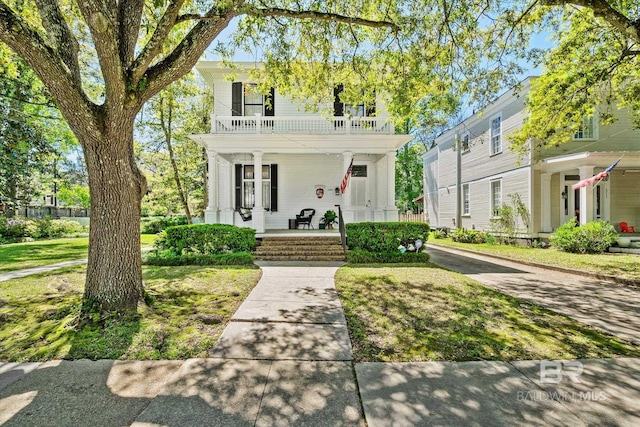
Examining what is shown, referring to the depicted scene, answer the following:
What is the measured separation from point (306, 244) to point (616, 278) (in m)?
8.02

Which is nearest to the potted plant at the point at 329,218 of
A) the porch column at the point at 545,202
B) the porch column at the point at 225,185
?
the porch column at the point at 225,185

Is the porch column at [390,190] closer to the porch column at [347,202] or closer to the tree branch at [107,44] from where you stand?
the porch column at [347,202]

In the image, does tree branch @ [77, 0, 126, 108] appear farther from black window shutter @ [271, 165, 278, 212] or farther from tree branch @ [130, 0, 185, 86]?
black window shutter @ [271, 165, 278, 212]

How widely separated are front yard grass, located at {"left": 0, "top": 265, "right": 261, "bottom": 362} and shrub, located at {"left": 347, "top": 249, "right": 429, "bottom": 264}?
148 inches

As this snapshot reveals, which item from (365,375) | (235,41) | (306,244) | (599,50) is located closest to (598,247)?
(599,50)

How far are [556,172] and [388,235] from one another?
9.25 m

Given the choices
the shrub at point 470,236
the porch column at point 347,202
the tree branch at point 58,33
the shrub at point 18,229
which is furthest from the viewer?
the shrub at point 470,236

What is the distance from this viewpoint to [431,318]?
14.1 ft

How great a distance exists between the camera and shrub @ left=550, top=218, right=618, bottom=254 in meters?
10.8

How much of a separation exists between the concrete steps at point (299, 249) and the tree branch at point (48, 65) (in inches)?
242

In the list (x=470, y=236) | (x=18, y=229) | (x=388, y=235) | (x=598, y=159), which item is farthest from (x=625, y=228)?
(x=18, y=229)

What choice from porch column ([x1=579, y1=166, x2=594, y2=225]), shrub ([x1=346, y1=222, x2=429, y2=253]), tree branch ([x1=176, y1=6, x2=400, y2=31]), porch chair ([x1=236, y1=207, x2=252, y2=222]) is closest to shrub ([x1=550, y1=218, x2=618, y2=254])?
porch column ([x1=579, y1=166, x2=594, y2=225])

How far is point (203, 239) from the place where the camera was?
912 centimetres

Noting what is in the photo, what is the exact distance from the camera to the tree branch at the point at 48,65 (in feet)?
11.2
